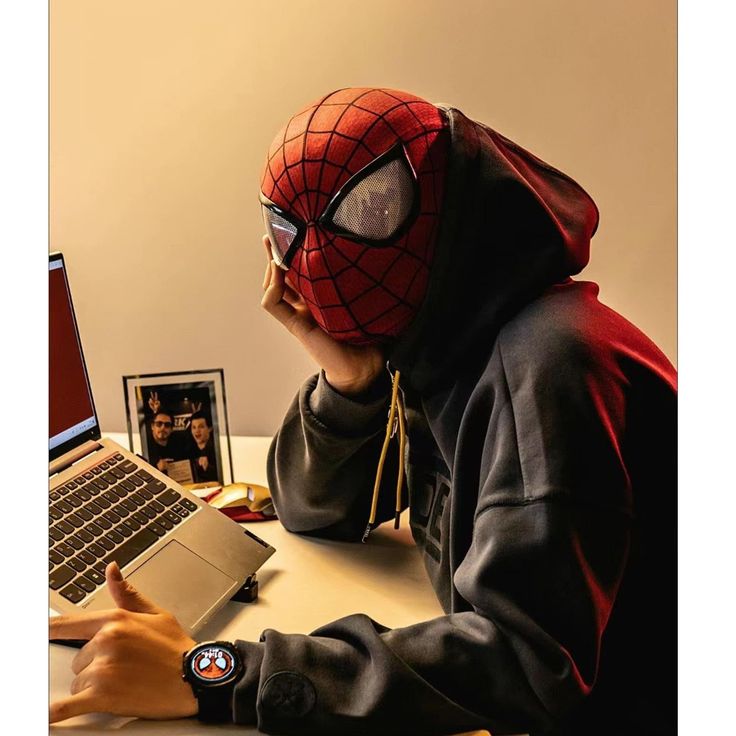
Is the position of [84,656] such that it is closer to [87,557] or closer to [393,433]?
[87,557]

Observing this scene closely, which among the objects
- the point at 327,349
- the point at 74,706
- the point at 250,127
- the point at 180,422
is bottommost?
the point at 74,706

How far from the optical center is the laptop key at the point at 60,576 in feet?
3.00

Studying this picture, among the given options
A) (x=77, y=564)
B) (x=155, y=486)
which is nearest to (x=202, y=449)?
(x=155, y=486)

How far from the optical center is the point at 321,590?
1.10m

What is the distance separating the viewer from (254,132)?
1614 mm

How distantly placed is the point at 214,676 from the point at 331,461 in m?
0.43

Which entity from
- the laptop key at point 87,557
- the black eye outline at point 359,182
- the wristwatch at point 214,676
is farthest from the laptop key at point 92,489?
the black eye outline at point 359,182

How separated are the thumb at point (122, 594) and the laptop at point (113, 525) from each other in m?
0.05

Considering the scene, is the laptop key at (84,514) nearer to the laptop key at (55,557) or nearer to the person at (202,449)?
the laptop key at (55,557)

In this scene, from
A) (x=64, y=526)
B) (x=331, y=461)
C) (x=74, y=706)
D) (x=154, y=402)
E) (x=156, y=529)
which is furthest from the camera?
(x=154, y=402)

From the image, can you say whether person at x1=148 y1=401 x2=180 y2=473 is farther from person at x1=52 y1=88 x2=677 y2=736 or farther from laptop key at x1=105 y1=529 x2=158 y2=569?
person at x1=52 y1=88 x2=677 y2=736
